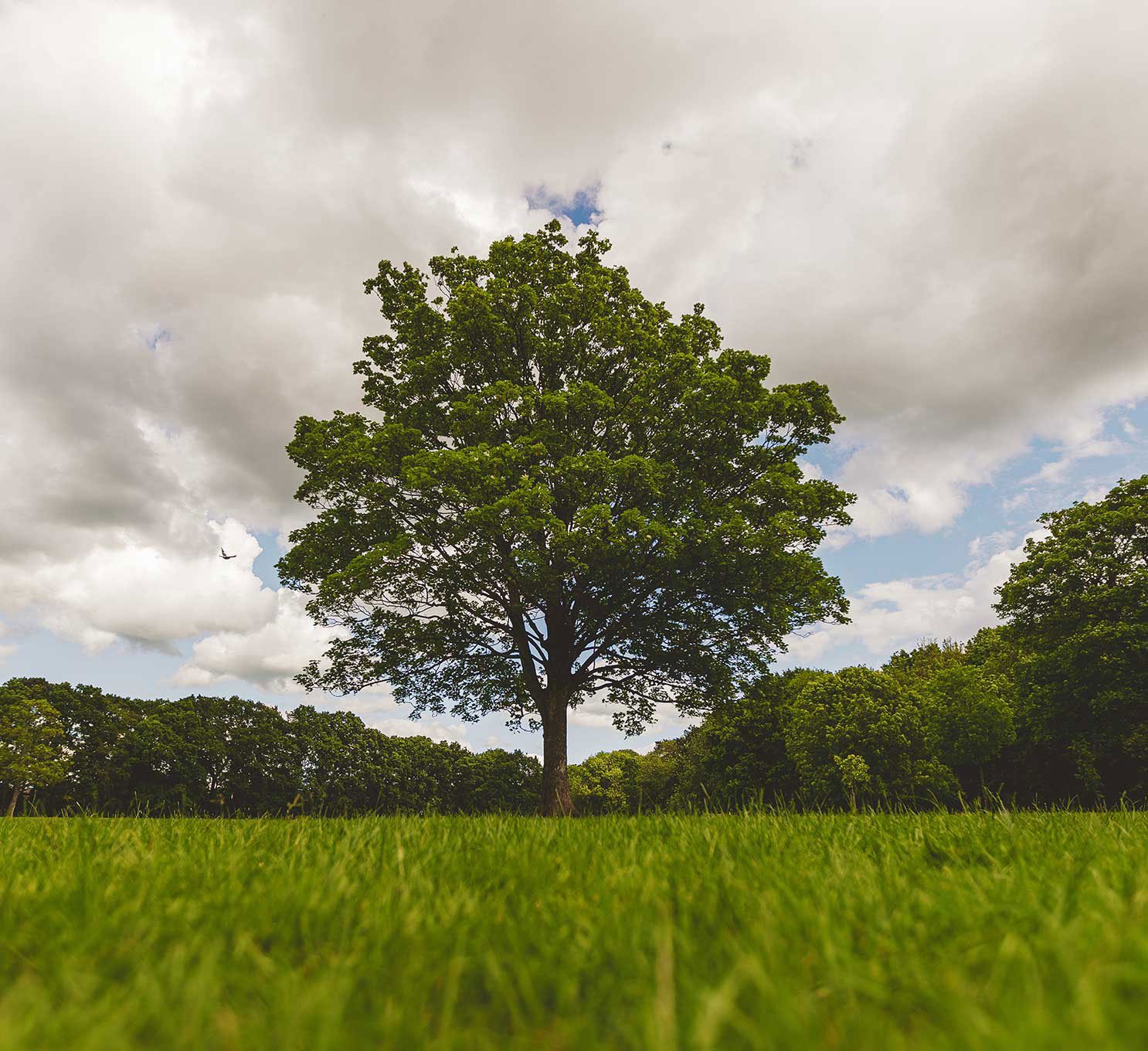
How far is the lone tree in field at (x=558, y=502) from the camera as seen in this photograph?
59.8ft

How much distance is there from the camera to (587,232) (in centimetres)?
2495

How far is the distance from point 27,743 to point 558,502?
5980cm

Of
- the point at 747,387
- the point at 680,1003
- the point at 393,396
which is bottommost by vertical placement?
the point at 680,1003

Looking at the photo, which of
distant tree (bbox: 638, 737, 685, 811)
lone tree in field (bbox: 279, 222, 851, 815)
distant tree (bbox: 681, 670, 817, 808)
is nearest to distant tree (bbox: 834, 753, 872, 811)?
distant tree (bbox: 681, 670, 817, 808)

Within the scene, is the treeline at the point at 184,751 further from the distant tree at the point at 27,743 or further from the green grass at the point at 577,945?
the green grass at the point at 577,945

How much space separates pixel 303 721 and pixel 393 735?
47.3 feet

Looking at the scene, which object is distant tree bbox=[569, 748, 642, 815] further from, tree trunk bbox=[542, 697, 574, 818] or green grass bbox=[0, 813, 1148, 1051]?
green grass bbox=[0, 813, 1148, 1051]

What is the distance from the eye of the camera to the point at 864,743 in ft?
138

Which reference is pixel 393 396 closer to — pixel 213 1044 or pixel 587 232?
pixel 587 232

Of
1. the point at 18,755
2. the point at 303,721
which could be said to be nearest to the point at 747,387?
the point at 303,721

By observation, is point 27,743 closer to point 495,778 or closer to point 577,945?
point 495,778

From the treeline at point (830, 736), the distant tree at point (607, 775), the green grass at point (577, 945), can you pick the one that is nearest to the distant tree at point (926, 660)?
the treeline at point (830, 736)

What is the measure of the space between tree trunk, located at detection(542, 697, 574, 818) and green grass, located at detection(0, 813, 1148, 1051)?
55.5ft

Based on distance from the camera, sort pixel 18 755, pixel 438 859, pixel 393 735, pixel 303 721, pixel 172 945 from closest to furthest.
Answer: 1. pixel 172 945
2. pixel 438 859
3. pixel 18 755
4. pixel 303 721
5. pixel 393 735
